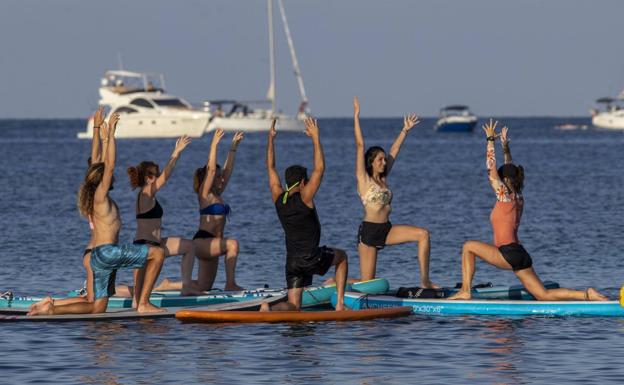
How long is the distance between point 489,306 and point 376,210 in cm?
169

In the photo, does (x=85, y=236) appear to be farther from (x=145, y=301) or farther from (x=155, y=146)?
(x=155, y=146)

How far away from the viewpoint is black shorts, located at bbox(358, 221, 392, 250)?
704 inches

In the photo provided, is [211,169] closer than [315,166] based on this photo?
No

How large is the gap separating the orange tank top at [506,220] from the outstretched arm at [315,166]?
201 centimetres

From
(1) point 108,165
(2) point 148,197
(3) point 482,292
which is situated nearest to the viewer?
(1) point 108,165

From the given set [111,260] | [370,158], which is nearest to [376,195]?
[370,158]

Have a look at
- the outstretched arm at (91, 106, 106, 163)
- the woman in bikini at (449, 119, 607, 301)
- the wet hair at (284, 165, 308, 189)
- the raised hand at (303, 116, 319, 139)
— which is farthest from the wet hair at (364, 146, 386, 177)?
the outstretched arm at (91, 106, 106, 163)

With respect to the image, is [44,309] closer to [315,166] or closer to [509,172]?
[315,166]

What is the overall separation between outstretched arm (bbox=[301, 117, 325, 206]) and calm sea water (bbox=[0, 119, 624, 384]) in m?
1.41

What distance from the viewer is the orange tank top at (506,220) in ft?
54.6

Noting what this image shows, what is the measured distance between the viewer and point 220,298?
59.1ft

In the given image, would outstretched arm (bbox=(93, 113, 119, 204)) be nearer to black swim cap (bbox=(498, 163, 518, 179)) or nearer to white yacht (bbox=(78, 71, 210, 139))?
black swim cap (bbox=(498, 163, 518, 179))

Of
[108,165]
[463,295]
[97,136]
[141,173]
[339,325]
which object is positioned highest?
[97,136]

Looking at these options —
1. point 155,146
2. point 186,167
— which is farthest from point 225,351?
point 155,146
